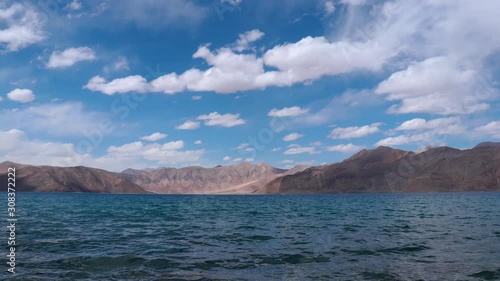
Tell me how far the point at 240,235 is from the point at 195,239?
4.36 meters

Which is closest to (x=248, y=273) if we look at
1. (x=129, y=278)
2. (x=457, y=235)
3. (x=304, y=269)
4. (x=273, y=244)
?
(x=304, y=269)

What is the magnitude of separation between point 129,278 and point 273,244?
41.4 feet

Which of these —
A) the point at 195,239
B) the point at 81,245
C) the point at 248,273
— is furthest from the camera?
the point at 195,239

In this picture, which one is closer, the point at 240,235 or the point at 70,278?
the point at 70,278

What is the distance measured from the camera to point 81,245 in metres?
27.2

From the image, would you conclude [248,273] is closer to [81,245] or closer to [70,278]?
[70,278]

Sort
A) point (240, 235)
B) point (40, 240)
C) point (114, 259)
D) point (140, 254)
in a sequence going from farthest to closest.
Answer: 1. point (240, 235)
2. point (40, 240)
3. point (140, 254)
4. point (114, 259)

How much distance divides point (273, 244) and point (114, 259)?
11.3 m

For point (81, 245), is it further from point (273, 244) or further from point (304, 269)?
point (304, 269)

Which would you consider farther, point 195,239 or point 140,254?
point 195,239

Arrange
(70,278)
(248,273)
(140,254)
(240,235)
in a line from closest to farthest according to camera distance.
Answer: (70,278) < (248,273) < (140,254) < (240,235)

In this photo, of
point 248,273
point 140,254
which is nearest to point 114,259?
point 140,254

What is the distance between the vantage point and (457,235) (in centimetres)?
3209

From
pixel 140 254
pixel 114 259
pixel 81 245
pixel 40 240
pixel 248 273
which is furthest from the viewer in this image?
A: pixel 40 240
